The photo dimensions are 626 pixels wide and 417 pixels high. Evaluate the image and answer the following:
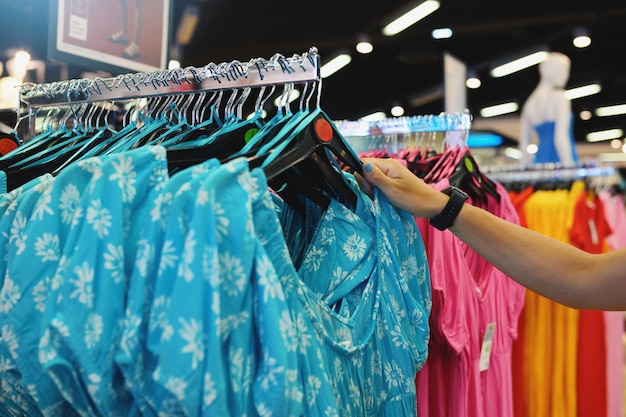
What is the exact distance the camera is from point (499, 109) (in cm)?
1441

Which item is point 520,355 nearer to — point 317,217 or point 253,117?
point 317,217

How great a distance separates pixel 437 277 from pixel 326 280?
1.16ft

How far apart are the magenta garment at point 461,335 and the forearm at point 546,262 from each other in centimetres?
10

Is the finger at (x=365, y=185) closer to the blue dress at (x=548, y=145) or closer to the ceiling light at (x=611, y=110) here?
the blue dress at (x=548, y=145)

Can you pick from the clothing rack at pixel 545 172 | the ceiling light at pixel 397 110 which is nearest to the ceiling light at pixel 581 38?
the ceiling light at pixel 397 110

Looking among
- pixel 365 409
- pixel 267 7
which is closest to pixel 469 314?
pixel 365 409

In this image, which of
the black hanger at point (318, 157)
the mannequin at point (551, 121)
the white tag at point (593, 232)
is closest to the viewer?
the black hanger at point (318, 157)

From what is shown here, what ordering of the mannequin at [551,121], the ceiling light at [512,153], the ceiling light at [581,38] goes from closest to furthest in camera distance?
the mannequin at [551,121]
the ceiling light at [581,38]
the ceiling light at [512,153]

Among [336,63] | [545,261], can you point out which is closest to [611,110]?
[336,63]

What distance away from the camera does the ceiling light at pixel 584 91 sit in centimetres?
1152

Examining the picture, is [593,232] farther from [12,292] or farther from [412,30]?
[412,30]

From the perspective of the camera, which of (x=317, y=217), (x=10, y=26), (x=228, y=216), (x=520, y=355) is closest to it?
(x=228, y=216)

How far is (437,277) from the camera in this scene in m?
1.28

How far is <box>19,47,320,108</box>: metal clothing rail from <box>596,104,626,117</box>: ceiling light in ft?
46.7
